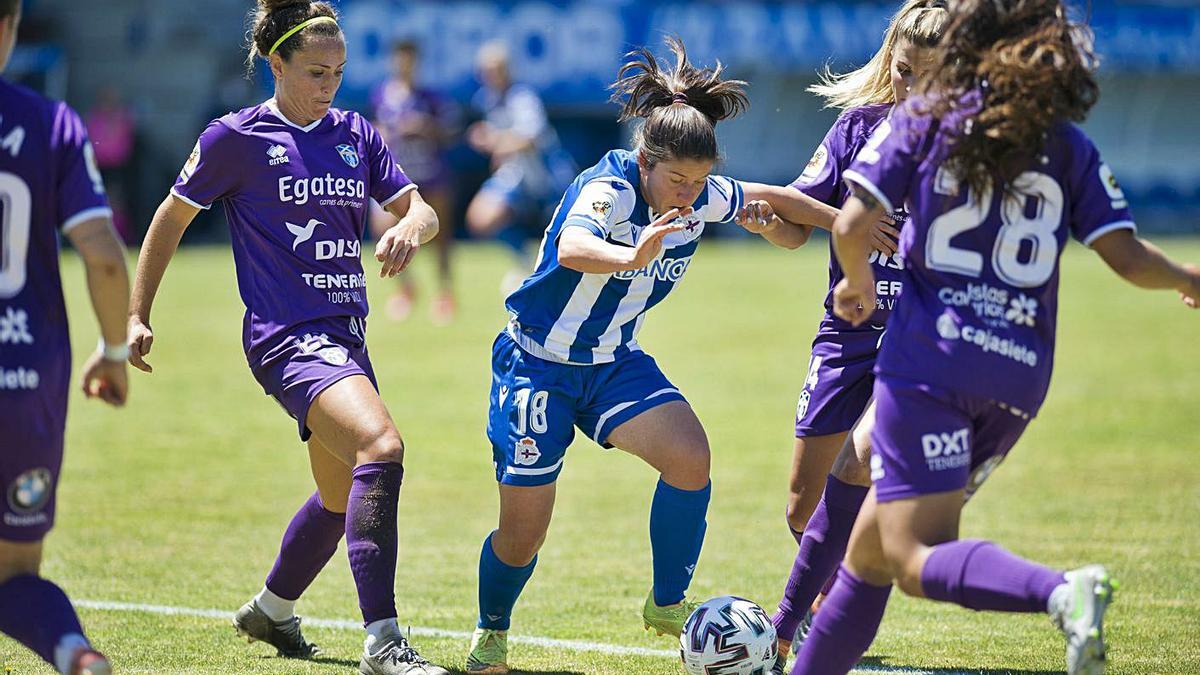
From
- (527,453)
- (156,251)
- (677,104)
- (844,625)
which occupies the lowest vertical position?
(844,625)

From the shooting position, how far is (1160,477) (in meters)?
8.38

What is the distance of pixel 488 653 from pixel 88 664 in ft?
5.44

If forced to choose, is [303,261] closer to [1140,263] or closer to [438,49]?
[1140,263]

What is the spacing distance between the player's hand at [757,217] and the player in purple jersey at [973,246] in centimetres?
92

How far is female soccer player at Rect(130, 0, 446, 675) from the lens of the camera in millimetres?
4684

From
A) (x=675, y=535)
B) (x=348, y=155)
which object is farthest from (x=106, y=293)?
(x=675, y=535)

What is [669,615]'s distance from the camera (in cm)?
489

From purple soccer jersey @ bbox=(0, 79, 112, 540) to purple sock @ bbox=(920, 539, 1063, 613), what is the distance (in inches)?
86.7

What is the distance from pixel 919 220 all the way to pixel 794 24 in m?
25.2

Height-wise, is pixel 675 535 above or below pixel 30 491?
below

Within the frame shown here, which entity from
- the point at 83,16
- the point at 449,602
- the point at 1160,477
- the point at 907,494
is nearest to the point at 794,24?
the point at 83,16

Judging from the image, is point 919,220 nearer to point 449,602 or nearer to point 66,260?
point 449,602

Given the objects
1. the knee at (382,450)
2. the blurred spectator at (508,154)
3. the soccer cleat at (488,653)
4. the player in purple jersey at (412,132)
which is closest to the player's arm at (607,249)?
the knee at (382,450)

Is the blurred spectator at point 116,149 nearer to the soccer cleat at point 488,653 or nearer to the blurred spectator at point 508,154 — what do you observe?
the blurred spectator at point 508,154
